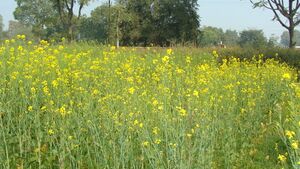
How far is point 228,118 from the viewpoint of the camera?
15.1 feet

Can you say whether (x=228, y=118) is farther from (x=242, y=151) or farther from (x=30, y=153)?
(x=30, y=153)

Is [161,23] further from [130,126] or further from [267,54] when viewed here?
[130,126]

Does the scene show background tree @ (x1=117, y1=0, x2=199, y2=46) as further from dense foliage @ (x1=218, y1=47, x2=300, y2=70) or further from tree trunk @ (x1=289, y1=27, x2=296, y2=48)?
dense foliage @ (x1=218, y1=47, x2=300, y2=70)

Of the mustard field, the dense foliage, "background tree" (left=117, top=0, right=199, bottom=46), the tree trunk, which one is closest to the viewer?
the mustard field

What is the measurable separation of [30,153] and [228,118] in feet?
7.39

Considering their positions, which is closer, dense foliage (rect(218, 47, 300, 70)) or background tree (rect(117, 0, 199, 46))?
dense foliage (rect(218, 47, 300, 70))

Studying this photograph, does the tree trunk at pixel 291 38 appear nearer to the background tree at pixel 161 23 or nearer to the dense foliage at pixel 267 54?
the dense foliage at pixel 267 54

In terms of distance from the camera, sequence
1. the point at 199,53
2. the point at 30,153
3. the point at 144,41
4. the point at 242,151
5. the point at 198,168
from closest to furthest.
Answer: the point at 198,168, the point at 30,153, the point at 242,151, the point at 199,53, the point at 144,41

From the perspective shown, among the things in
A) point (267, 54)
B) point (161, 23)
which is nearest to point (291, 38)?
point (267, 54)

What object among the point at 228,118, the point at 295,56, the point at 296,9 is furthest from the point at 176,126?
the point at 296,9

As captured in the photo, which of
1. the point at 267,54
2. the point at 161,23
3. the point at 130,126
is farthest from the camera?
the point at 161,23

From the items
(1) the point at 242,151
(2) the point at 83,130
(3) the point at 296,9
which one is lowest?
(1) the point at 242,151

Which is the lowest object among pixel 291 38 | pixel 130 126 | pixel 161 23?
pixel 130 126

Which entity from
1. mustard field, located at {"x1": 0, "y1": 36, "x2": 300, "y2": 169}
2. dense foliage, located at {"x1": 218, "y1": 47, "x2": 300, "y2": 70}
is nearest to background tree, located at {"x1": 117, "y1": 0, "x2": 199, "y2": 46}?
dense foliage, located at {"x1": 218, "y1": 47, "x2": 300, "y2": 70}
